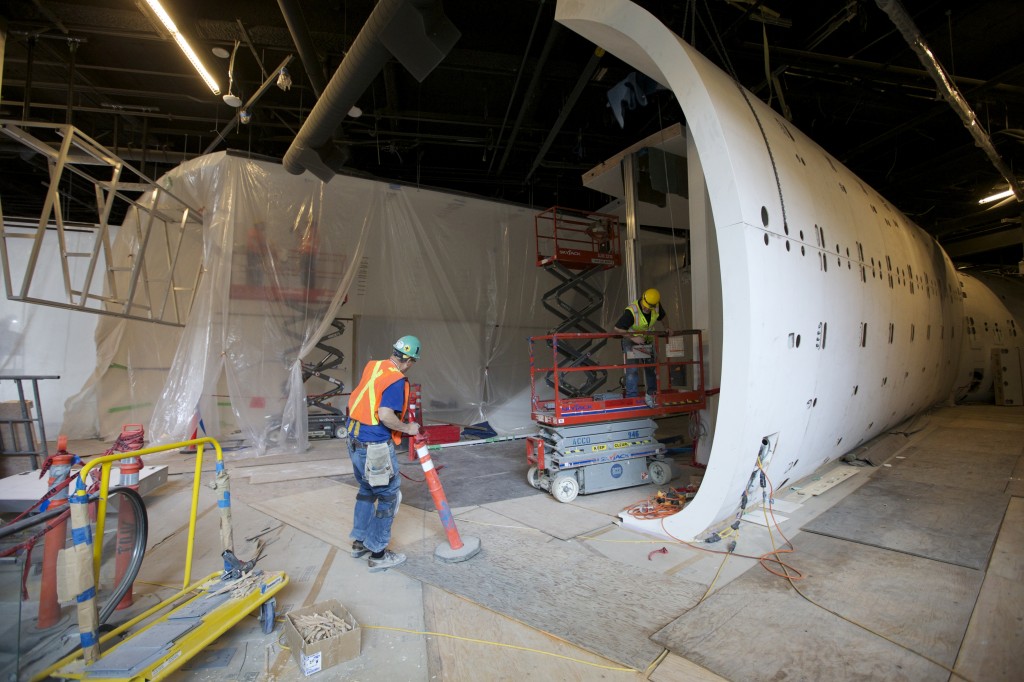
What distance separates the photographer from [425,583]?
311 cm

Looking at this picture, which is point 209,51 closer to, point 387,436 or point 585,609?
point 387,436

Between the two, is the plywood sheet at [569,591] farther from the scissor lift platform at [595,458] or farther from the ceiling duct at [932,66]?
the ceiling duct at [932,66]

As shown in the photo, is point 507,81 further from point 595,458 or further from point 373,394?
point 373,394

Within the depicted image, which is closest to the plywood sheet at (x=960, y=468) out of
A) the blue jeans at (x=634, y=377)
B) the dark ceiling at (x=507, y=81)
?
the blue jeans at (x=634, y=377)

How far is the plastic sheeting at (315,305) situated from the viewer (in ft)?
23.1

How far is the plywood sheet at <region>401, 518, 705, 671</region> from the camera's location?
2.46m

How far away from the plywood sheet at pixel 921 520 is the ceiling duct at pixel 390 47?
5.96 metres

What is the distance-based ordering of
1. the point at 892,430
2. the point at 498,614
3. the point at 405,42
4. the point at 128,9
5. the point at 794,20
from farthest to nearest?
the point at 892,430, the point at 794,20, the point at 128,9, the point at 405,42, the point at 498,614

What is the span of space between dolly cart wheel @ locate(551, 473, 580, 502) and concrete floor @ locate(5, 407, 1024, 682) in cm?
10

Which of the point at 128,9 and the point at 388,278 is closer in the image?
the point at 128,9

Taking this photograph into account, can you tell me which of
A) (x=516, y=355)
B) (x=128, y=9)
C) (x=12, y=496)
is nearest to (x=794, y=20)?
(x=516, y=355)

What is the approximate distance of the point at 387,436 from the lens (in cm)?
346

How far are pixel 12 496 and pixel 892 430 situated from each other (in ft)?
41.3

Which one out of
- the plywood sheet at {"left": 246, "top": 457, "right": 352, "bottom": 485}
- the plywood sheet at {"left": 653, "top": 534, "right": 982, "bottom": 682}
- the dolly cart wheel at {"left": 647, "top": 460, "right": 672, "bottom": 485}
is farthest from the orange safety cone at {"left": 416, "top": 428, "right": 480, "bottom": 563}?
the plywood sheet at {"left": 246, "top": 457, "right": 352, "bottom": 485}
